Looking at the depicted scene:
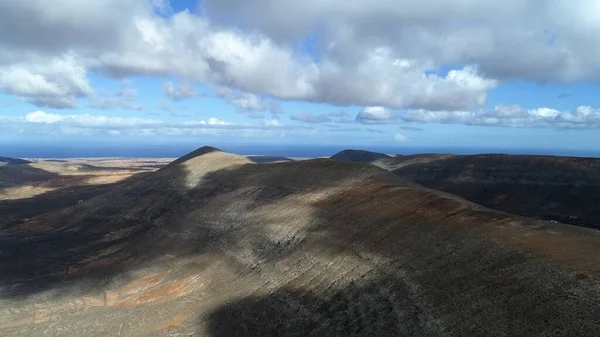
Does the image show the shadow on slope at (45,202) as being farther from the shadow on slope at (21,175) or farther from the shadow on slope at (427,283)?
the shadow on slope at (427,283)

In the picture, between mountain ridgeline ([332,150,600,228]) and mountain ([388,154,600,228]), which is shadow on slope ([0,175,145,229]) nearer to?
mountain ridgeline ([332,150,600,228])

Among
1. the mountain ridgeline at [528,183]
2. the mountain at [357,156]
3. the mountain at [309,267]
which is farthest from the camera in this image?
the mountain at [357,156]

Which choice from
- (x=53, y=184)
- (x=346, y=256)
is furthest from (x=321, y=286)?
(x=53, y=184)

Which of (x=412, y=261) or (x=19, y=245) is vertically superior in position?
(x=412, y=261)

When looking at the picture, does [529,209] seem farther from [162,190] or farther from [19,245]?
[19,245]

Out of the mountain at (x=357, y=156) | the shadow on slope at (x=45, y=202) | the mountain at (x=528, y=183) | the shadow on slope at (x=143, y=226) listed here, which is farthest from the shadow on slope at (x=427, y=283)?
the mountain at (x=357, y=156)

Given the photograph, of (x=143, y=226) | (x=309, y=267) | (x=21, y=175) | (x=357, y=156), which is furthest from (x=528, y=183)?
(x=21, y=175)
